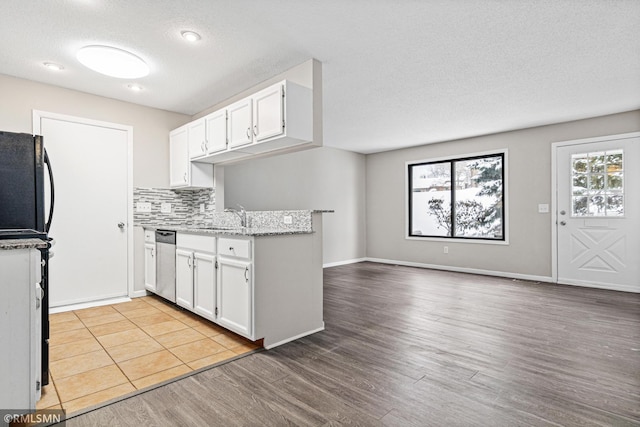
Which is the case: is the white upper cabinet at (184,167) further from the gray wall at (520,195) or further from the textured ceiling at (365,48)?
the gray wall at (520,195)

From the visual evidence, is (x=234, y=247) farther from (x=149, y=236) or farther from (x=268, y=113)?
(x=149, y=236)

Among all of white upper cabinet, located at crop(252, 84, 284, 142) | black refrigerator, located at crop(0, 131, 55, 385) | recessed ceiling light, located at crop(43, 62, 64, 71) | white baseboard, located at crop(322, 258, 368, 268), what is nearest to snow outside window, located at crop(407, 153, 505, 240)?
white baseboard, located at crop(322, 258, 368, 268)

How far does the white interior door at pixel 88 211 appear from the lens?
351cm

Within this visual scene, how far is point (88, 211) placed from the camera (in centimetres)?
370

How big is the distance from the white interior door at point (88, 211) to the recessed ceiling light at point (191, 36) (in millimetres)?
1922

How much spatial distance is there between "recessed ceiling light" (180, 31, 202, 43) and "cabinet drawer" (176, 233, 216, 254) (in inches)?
61.5

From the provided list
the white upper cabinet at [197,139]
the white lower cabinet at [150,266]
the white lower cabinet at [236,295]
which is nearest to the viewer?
the white lower cabinet at [236,295]

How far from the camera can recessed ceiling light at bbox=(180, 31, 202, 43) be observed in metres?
2.49

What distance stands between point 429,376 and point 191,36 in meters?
2.89

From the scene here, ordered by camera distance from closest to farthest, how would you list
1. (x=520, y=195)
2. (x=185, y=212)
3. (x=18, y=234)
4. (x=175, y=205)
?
(x=18, y=234), (x=175, y=205), (x=185, y=212), (x=520, y=195)

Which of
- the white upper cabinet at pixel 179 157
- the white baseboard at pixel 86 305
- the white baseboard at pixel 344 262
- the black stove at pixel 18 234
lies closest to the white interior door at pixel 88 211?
the white baseboard at pixel 86 305

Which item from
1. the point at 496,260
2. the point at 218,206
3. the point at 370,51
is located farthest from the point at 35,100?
the point at 496,260

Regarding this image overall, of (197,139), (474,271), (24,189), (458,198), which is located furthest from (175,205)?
(474,271)

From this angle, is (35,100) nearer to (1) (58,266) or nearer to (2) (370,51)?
(1) (58,266)
